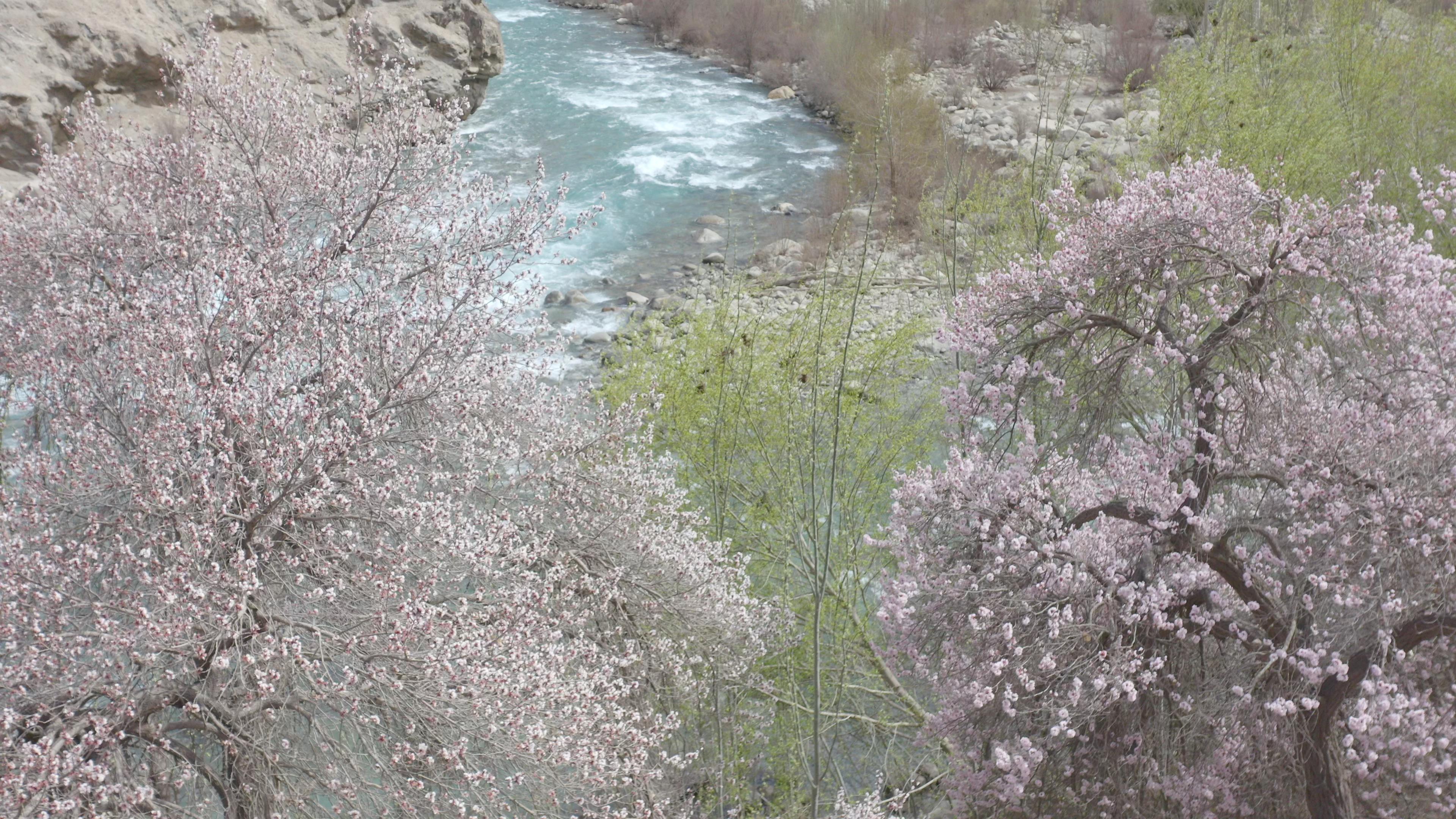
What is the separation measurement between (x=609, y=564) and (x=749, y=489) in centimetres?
408

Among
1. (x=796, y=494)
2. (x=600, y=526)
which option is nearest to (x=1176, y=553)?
(x=600, y=526)

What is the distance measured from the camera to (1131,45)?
29750mm

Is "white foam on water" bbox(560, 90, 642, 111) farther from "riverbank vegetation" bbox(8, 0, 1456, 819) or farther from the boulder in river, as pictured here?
"riverbank vegetation" bbox(8, 0, 1456, 819)

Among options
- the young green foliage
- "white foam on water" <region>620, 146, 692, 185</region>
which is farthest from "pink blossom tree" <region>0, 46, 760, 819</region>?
"white foam on water" <region>620, 146, 692, 185</region>

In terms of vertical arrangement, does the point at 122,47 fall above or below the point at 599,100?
above

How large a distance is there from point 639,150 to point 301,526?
20.3 m

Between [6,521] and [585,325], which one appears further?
[585,325]

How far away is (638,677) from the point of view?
7.91m

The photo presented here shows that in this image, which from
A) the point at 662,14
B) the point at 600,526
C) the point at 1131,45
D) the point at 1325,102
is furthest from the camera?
the point at 662,14

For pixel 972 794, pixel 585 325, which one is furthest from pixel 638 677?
pixel 585 325

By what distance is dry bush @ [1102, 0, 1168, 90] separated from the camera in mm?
28844

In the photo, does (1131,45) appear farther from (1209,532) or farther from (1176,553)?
(1176,553)

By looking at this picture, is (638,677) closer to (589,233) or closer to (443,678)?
(443,678)

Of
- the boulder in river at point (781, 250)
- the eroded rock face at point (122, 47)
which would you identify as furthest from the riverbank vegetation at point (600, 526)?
the boulder in river at point (781, 250)
